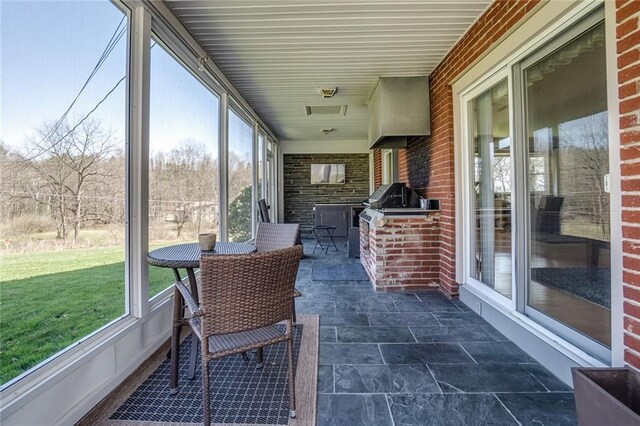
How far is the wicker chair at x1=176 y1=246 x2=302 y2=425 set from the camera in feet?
4.43

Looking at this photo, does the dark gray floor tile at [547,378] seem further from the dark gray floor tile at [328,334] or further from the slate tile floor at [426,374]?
the dark gray floor tile at [328,334]

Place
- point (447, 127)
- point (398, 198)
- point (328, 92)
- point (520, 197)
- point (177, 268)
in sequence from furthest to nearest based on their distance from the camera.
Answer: point (328, 92) → point (398, 198) → point (447, 127) → point (520, 197) → point (177, 268)

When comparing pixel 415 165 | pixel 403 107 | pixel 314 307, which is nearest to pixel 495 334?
pixel 314 307

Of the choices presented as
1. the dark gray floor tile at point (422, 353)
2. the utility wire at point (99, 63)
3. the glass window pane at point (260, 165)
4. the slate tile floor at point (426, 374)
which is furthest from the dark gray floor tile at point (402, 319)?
the glass window pane at point (260, 165)

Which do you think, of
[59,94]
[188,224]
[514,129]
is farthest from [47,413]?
[514,129]

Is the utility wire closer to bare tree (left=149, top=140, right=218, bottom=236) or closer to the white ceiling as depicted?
the white ceiling

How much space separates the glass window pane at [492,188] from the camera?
2484 mm

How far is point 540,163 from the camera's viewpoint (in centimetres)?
208

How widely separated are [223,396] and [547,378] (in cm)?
185

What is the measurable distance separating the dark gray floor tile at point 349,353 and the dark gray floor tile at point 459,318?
82 cm

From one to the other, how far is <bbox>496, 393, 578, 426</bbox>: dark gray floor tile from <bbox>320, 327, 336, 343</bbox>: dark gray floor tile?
111 centimetres

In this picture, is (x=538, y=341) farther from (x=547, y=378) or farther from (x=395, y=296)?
(x=395, y=296)

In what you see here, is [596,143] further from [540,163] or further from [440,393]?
[440,393]

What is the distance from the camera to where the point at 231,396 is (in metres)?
1.68
